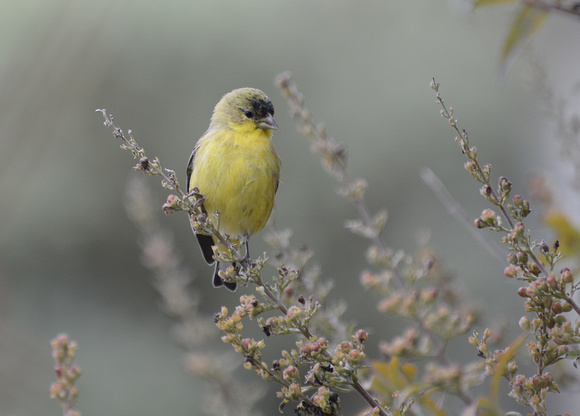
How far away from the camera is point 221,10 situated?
28.8ft

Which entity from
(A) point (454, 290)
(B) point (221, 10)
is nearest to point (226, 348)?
(B) point (221, 10)

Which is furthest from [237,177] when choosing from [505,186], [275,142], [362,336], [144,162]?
[275,142]

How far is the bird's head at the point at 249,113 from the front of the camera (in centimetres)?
354

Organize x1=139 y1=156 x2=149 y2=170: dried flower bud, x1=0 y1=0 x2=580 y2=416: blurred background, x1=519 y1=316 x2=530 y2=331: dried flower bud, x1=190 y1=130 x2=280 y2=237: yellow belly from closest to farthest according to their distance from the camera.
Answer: x1=519 y1=316 x2=530 y2=331: dried flower bud → x1=139 y1=156 x2=149 y2=170: dried flower bud → x1=190 y1=130 x2=280 y2=237: yellow belly → x1=0 y1=0 x2=580 y2=416: blurred background

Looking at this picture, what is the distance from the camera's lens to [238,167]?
10.6 feet

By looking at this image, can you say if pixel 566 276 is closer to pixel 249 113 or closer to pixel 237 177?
pixel 237 177

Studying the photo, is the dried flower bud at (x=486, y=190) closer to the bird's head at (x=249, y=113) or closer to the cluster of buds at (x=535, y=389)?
the cluster of buds at (x=535, y=389)

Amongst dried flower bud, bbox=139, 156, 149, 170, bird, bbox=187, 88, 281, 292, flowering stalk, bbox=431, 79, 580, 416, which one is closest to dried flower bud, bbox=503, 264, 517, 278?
flowering stalk, bbox=431, 79, 580, 416

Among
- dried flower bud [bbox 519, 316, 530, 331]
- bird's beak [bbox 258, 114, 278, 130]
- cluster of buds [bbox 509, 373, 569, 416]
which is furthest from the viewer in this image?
bird's beak [bbox 258, 114, 278, 130]

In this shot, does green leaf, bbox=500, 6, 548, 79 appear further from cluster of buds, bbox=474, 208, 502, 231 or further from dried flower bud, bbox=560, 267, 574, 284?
dried flower bud, bbox=560, 267, 574, 284

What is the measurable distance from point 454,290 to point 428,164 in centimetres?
632

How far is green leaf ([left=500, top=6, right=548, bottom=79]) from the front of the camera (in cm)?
148

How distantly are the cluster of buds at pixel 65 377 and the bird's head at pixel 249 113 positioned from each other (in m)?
2.02

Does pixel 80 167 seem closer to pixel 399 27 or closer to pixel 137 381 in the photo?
pixel 137 381
